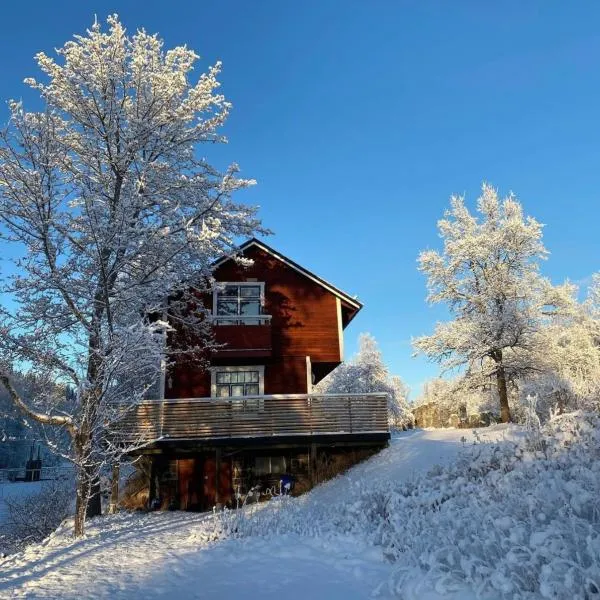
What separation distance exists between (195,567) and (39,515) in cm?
1429

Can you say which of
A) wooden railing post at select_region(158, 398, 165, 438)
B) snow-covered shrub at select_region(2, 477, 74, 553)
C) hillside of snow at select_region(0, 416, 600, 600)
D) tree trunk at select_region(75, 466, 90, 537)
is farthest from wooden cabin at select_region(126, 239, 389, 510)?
hillside of snow at select_region(0, 416, 600, 600)

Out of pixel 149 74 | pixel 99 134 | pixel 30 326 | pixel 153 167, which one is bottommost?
pixel 30 326

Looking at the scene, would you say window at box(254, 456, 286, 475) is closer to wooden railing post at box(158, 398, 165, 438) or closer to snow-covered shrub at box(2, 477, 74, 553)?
wooden railing post at box(158, 398, 165, 438)

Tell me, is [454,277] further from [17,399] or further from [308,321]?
[17,399]

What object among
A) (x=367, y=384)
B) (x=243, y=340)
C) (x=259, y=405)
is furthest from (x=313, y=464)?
(x=367, y=384)

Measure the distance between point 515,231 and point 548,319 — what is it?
437cm

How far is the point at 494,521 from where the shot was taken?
19.7ft

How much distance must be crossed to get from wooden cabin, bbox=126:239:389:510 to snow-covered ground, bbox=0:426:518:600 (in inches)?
172

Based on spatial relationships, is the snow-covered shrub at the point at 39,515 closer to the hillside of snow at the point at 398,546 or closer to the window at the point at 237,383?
the hillside of snow at the point at 398,546

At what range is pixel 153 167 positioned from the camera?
1597 centimetres

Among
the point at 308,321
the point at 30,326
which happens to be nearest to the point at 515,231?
the point at 308,321

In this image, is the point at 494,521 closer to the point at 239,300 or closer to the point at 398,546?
the point at 398,546

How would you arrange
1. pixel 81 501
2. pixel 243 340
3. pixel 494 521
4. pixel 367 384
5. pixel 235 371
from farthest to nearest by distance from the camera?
pixel 367 384, pixel 235 371, pixel 243 340, pixel 81 501, pixel 494 521

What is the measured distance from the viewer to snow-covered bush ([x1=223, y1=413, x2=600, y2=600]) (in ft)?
15.1
